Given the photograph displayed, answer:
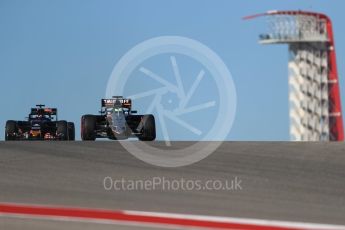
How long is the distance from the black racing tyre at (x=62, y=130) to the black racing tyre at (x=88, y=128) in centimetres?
352

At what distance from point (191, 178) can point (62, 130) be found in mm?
18233

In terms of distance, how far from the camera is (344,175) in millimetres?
12320

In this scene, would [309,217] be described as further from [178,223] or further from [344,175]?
[344,175]

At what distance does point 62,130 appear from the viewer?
2906 centimetres

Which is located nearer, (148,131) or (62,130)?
(148,131)

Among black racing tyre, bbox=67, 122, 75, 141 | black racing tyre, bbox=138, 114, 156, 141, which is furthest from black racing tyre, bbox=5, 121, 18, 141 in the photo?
black racing tyre, bbox=138, 114, 156, 141

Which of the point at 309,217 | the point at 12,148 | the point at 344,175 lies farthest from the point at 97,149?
the point at 309,217

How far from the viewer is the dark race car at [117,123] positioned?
80.9 feet

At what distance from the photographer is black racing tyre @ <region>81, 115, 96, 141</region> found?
25.3 m

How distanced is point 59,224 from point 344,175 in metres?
5.98

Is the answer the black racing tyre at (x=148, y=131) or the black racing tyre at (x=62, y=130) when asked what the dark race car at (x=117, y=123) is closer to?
the black racing tyre at (x=148, y=131)

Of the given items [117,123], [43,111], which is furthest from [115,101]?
[43,111]

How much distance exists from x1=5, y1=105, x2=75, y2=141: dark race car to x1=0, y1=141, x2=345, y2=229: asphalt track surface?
13529mm

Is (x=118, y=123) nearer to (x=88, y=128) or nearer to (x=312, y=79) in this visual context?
(x=88, y=128)
